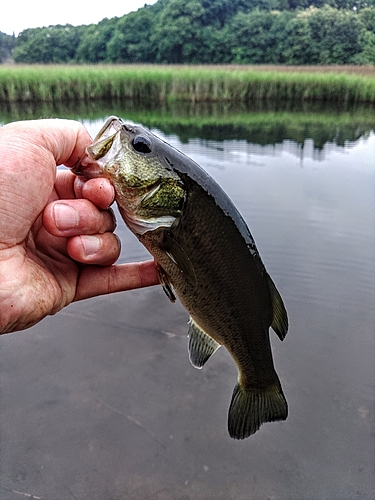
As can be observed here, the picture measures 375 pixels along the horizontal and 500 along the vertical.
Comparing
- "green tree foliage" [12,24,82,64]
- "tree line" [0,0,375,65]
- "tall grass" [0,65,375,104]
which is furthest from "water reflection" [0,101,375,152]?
"green tree foliage" [12,24,82,64]

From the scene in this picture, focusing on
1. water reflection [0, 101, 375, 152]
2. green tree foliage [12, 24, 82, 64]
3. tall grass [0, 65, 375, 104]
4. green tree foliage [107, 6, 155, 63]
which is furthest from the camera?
green tree foliage [12, 24, 82, 64]

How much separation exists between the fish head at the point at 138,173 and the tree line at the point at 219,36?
193 feet

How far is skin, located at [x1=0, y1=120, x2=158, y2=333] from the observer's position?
1799 mm

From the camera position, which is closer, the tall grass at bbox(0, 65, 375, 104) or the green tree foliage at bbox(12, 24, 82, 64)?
the tall grass at bbox(0, 65, 375, 104)

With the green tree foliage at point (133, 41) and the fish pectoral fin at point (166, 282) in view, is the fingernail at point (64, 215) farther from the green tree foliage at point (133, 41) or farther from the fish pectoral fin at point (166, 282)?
the green tree foliage at point (133, 41)

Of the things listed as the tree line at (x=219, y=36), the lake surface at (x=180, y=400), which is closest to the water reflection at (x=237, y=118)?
the lake surface at (x=180, y=400)

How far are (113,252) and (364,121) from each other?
18.1 m

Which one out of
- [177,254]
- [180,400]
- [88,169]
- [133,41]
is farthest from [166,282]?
[133,41]

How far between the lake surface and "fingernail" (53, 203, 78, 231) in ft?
6.74

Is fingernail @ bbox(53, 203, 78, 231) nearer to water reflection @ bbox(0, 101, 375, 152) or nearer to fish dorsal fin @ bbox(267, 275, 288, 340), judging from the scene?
fish dorsal fin @ bbox(267, 275, 288, 340)

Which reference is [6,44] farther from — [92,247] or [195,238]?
[195,238]

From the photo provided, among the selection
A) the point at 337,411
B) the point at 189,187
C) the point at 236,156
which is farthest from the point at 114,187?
the point at 236,156

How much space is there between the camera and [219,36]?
63.4 m

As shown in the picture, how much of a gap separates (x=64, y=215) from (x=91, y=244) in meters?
0.21
